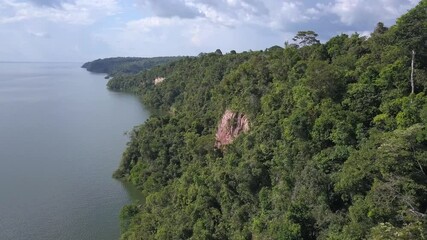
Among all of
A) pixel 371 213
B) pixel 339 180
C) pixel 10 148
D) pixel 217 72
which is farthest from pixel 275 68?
pixel 10 148

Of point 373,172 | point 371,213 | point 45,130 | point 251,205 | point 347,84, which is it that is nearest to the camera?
point 371,213

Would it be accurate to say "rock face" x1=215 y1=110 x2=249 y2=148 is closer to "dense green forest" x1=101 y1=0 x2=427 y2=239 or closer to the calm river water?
"dense green forest" x1=101 y1=0 x2=427 y2=239

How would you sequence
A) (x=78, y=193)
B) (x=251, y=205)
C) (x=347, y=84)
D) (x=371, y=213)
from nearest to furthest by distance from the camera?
(x=371, y=213) < (x=251, y=205) < (x=347, y=84) < (x=78, y=193)

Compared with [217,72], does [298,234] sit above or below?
below

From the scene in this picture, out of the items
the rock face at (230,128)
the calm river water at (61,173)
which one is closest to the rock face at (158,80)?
the calm river water at (61,173)

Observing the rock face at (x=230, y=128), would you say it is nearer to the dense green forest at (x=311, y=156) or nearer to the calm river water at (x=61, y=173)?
the dense green forest at (x=311, y=156)

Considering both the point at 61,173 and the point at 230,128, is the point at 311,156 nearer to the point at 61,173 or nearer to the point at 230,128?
the point at 230,128

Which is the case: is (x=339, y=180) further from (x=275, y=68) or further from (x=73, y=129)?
(x=73, y=129)

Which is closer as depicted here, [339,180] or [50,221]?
[339,180]
